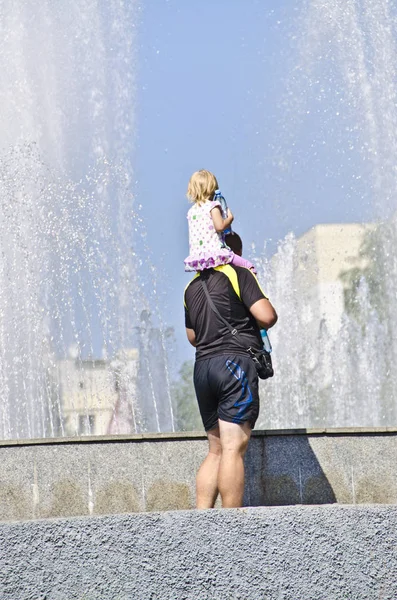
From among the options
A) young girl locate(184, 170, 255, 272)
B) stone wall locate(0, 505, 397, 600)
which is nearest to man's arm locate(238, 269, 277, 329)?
young girl locate(184, 170, 255, 272)

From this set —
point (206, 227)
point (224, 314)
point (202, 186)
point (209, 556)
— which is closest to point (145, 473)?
point (224, 314)

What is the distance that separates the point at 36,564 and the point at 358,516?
3.16ft

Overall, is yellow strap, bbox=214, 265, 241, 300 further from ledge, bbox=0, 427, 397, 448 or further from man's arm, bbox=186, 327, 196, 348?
ledge, bbox=0, 427, 397, 448

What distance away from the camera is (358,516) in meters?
3.35

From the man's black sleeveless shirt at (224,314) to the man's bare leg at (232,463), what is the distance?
0.38 m

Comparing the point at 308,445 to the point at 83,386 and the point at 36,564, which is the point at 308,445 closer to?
the point at 36,564

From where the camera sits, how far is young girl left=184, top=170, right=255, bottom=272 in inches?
206

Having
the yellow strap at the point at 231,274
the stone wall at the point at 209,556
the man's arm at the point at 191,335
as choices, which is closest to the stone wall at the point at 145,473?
the man's arm at the point at 191,335

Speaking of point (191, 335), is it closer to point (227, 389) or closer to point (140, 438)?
point (227, 389)

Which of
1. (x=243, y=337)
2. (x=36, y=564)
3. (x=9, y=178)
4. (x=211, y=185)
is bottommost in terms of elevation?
(x=36, y=564)

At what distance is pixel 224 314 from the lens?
5.08 metres

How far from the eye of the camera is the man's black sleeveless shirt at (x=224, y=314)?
5.02 m

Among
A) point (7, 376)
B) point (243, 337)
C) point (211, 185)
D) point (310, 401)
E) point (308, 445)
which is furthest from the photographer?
point (310, 401)

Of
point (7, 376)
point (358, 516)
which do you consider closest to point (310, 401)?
point (7, 376)
